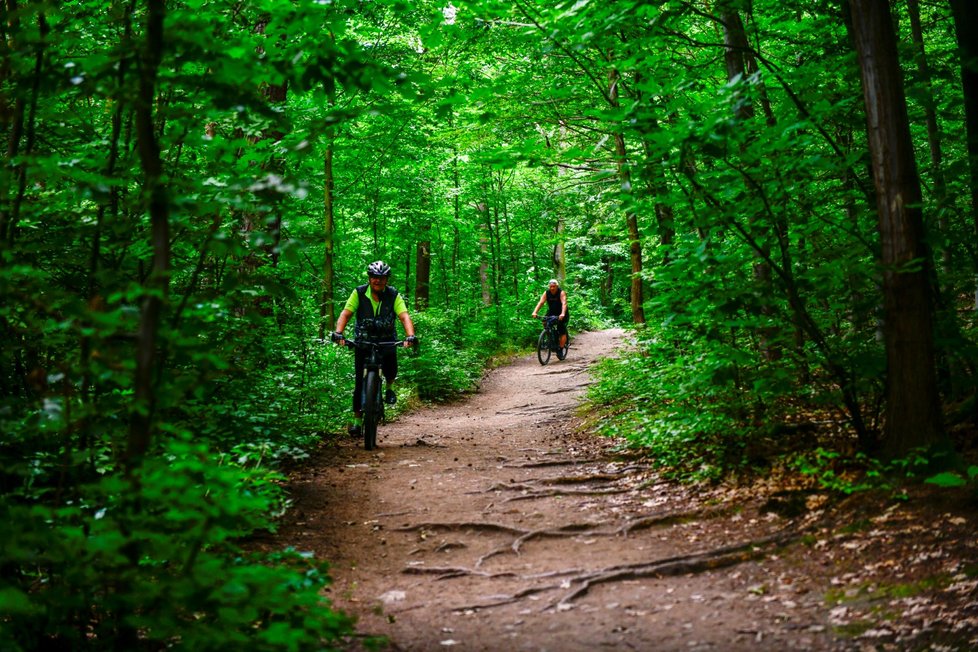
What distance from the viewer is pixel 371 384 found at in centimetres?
920

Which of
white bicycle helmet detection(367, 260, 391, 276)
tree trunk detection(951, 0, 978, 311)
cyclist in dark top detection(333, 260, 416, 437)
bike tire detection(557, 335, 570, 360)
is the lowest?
bike tire detection(557, 335, 570, 360)

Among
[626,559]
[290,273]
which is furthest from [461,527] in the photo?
[290,273]

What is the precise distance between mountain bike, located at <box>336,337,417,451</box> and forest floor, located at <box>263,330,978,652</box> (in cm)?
110

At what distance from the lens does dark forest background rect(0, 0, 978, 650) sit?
3.14 m

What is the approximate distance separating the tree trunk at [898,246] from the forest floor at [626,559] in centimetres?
64

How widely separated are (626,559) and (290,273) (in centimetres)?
635

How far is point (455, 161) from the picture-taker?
2311 cm

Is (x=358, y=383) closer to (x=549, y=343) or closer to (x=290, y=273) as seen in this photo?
(x=290, y=273)

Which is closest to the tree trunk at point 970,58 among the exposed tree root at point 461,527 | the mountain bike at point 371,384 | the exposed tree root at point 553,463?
the exposed tree root at point 553,463

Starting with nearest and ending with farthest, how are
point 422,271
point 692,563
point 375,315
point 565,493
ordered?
point 692,563 → point 565,493 → point 375,315 → point 422,271

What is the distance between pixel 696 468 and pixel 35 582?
5469 millimetres

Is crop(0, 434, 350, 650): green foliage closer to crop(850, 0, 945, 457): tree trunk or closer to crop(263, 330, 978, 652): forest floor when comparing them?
crop(263, 330, 978, 652): forest floor

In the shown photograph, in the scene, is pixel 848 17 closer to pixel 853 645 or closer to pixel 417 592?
pixel 853 645

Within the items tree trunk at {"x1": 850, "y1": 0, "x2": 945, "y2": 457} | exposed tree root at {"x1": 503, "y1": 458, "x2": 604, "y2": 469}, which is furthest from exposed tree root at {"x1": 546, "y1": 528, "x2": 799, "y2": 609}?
exposed tree root at {"x1": 503, "y1": 458, "x2": 604, "y2": 469}
